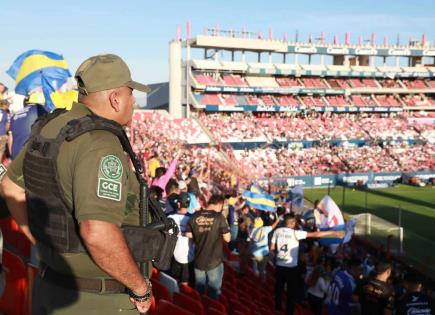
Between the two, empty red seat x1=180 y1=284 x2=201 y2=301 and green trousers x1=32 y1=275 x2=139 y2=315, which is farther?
empty red seat x1=180 y1=284 x2=201 y2=301

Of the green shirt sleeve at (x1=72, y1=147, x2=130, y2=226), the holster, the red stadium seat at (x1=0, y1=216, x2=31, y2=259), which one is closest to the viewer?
the green shirt sleeve at (x1=72, y1=147, x2=130, y2=226)

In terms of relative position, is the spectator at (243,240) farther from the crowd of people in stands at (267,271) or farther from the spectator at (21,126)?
the spectator at (21,126)

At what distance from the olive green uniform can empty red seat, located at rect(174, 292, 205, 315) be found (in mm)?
1800

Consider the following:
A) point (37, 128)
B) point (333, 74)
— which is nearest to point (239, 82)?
point (333, 74)

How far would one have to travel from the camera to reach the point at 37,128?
2.16m

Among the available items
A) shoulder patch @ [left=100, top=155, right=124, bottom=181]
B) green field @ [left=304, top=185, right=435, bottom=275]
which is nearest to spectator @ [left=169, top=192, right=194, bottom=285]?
shoulder patch @ [left=100, top=155, right=124, bottom=181]

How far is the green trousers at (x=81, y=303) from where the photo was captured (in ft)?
6.53

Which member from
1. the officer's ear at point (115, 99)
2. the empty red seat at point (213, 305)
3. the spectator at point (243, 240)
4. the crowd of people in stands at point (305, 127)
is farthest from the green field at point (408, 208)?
the officer's ear at point (115, 99)

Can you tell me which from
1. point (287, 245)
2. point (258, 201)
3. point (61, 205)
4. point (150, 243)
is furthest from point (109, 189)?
point (258, 201)

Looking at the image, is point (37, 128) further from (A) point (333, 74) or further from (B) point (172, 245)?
(A) point (333, 74)

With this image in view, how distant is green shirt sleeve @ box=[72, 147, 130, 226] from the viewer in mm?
1771

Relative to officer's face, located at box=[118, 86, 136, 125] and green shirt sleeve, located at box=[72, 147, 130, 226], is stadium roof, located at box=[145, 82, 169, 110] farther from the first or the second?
green shirt sleeve, located at box=[72, 147, 130, 226]

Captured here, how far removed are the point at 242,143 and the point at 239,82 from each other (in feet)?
27.3

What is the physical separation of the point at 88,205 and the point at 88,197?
0.09 feet
